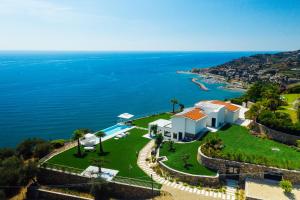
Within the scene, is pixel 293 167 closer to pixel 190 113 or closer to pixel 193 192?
pixel 193 192

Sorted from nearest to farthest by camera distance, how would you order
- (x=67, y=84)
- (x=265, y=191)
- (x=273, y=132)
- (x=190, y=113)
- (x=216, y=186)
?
(x=265, y=191)
(x=216, y=186)
(x=273, y=132)
(x=190, y=113)
(x=67, y=84)

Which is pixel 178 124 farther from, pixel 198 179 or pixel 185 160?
pixel 198 179

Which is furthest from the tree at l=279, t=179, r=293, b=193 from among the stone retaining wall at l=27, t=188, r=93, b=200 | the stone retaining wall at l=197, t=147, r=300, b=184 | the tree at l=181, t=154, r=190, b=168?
the stone retaining wall at l=27, t=188, r=93, b=200

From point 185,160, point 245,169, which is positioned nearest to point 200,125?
point 185,160

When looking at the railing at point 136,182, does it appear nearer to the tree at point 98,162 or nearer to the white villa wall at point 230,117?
the tree at point 98,162

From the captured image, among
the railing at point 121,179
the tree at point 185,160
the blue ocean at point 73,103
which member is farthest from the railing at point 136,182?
the blue ocean at point 73,103

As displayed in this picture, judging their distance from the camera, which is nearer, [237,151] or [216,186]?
[216,186]

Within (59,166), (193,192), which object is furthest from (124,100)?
(193,192)
